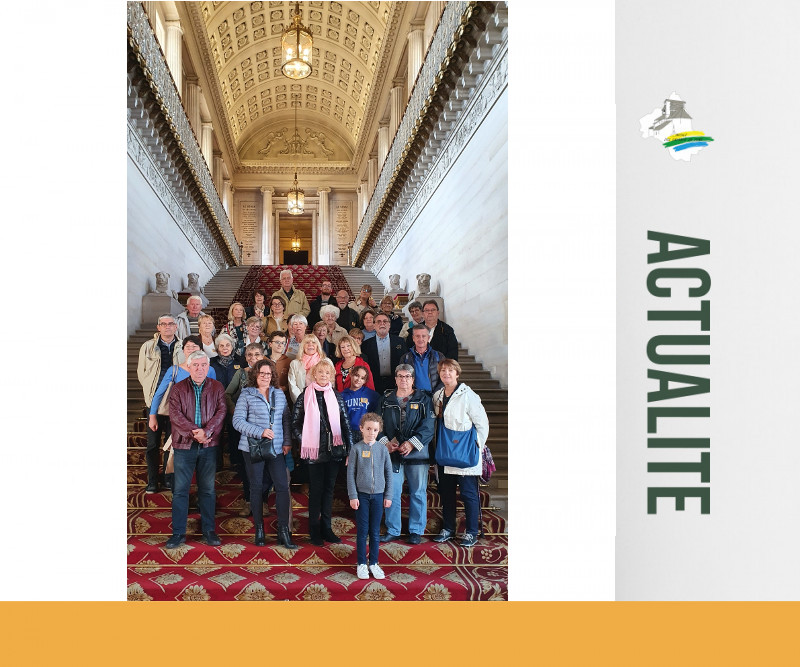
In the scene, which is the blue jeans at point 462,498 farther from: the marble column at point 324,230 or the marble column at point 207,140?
the marble column at point 324,230

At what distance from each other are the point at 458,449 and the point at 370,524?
92 cm

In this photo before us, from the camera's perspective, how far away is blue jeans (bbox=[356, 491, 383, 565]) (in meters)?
5.07

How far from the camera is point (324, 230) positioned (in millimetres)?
30422

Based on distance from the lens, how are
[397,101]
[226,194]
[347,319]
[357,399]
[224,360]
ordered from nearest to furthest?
[357,399]
[224,360]
[347,319]
[397,101]
[226,194]

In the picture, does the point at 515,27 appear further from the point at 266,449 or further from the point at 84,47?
the point at 266,449

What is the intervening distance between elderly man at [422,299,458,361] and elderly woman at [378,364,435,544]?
1526mm

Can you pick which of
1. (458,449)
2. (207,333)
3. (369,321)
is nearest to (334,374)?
(458,449)

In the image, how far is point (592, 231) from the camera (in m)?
4.07

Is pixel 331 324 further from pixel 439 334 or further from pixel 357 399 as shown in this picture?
pixel 357 399

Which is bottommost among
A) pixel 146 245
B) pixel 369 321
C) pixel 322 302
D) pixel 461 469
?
pixel 461 469

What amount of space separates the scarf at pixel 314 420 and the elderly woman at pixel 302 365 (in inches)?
11.8

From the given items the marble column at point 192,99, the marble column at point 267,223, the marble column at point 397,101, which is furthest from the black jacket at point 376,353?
the marble column at point 267,223

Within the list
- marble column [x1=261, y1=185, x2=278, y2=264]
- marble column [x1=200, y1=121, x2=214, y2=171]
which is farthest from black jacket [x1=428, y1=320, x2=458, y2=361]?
marble column [x1=261, y1=185, x2=278, y2=264]

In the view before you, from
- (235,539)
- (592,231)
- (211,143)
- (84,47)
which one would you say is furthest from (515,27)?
(211,143)
